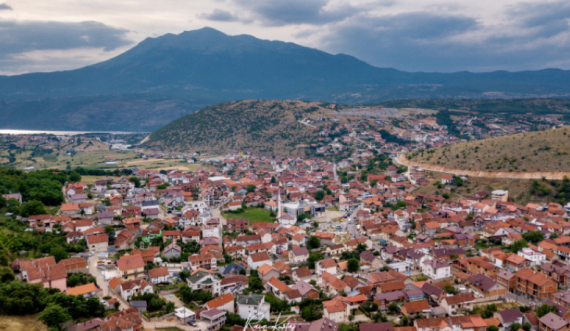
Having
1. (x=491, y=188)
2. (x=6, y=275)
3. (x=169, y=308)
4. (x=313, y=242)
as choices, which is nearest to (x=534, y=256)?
(x=313, y=242)

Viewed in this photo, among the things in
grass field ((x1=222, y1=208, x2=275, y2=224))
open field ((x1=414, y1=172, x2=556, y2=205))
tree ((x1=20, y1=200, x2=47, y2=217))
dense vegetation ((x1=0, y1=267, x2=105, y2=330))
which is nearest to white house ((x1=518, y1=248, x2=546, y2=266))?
open field ((x1=414, y1=172, x2=556, y2=205))

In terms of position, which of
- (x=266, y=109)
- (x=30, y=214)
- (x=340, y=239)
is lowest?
(x=340, y=239)

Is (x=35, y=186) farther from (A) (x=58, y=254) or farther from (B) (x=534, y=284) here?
(B) (x=534, y=284)

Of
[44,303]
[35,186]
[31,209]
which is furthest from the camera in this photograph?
[35,186]

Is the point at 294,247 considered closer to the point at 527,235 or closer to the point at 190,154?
the point at 527,235

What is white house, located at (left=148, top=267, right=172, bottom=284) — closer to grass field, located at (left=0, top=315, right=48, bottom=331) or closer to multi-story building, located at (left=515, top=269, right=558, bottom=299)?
grass field, located at (left=0, top=315, right=48, bottom=331)

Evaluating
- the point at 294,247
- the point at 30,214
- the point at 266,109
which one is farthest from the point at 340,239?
the point at 266,109
